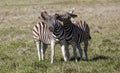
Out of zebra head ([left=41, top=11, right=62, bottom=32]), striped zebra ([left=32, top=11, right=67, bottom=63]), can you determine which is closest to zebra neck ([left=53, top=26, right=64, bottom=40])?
striped zebra ([left=32, top=11, right=67, bottom=63])

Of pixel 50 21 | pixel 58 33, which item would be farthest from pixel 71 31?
pixel 50 21

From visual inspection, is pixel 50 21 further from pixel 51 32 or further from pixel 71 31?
pixel 71 31

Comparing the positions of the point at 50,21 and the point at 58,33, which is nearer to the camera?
the point at 50,21

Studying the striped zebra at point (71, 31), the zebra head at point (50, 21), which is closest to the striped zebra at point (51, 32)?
the zebra head at point (50, 21)

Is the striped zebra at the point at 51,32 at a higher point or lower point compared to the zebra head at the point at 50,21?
lower

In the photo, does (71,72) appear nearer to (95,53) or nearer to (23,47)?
(95,53)

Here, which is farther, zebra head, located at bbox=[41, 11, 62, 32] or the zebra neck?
the zebra neck

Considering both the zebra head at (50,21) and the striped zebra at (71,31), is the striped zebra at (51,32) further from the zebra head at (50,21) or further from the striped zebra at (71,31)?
the striped zebra at (71,31)

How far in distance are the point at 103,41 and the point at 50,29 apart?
22.9 ft

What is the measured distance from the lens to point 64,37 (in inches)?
468

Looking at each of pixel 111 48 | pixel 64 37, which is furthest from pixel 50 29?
pixel 111 48

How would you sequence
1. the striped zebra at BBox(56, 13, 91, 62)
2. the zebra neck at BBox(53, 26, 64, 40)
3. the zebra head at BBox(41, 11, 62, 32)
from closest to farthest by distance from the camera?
1. the zebra head at BBox(41, 11, 62, 32)
2. the zebra neck at BBox(53, 26, 64, 40)
3. the striped zebra at BBox(56, 13, 91, 62)

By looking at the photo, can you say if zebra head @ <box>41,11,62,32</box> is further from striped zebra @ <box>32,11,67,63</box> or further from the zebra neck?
the zebra neck

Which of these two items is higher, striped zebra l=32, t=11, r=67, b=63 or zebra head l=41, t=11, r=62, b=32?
zebra head l=41, t=11, r=62, b=32
